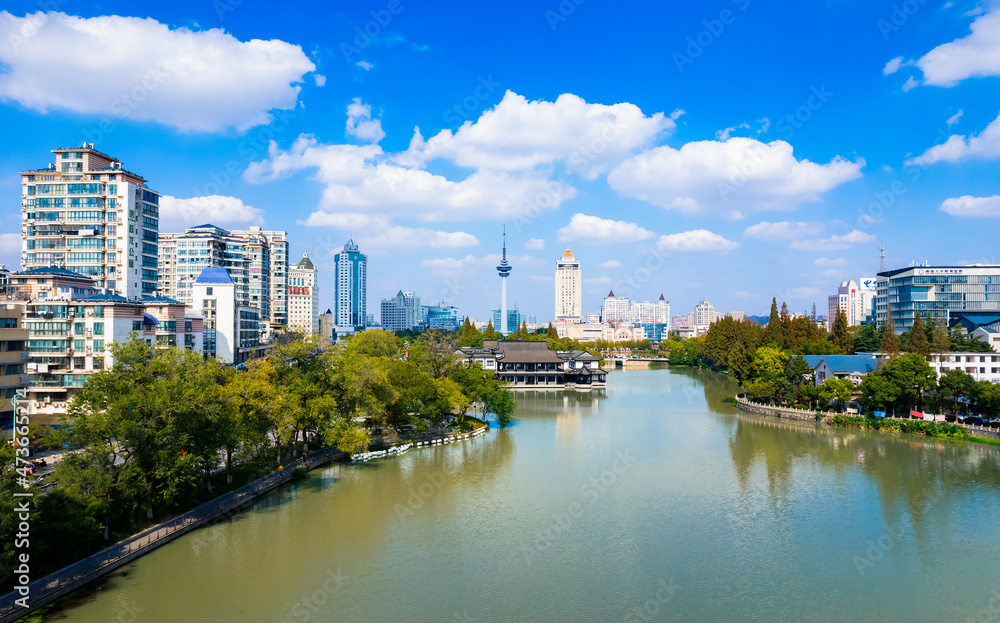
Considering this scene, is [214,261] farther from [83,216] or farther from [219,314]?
[83,216]

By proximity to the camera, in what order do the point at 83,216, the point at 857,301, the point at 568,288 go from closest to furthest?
the point at 83,216 → the point at 857,301 → the point at 568,288

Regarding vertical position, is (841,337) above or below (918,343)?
above

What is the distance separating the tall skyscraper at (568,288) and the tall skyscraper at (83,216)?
126m

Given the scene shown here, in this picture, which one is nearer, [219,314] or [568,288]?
[219,314]

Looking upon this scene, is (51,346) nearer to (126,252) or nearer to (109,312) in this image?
(109,312)

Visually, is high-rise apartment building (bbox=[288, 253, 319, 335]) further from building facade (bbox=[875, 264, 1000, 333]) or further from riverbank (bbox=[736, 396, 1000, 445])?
building facade (bbox=[875, 264, 1000, 333])

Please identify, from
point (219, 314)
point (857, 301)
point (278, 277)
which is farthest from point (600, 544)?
point (857, 301)

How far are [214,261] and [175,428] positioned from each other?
140 feet

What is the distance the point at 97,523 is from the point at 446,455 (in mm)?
12369

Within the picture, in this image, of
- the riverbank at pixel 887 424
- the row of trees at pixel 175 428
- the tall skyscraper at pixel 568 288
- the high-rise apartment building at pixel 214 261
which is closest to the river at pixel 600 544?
the row of trees at pixel 175 428

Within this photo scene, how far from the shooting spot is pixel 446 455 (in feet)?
71.7

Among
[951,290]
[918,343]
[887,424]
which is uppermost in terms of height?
[951,290]

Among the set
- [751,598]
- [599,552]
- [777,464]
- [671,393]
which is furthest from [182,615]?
[671,393]

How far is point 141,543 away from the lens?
1191cm
